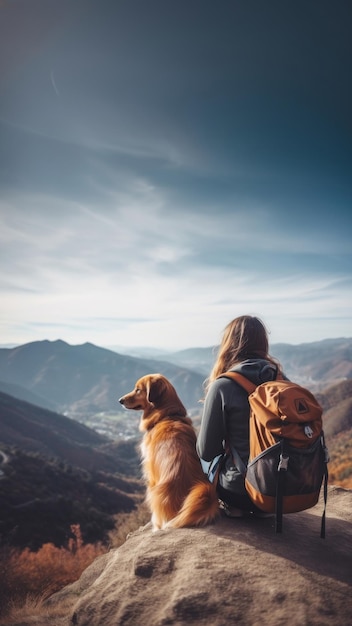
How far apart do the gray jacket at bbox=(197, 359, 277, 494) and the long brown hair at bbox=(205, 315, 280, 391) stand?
0.65 feet

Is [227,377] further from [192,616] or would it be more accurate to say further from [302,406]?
[192,616]

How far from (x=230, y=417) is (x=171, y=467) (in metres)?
1.00

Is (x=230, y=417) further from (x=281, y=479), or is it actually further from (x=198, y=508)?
(x=198, y=508)

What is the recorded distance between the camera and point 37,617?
4.54 metres

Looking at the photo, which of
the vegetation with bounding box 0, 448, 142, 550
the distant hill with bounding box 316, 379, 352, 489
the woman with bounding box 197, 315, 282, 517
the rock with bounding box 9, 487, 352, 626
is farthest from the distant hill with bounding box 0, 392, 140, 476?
the woman with bounding box 197, 315, 282, 517

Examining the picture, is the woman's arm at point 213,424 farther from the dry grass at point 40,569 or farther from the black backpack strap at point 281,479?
the dry grass at point 40,569

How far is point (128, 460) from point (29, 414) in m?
32.0

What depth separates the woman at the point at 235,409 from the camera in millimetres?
3311

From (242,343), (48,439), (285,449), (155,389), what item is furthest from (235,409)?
(48,439)

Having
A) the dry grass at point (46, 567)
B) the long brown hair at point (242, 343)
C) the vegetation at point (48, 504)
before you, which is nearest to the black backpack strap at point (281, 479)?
the long brown hair at point (242, 343)

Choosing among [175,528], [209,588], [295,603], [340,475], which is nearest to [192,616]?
[209,588]

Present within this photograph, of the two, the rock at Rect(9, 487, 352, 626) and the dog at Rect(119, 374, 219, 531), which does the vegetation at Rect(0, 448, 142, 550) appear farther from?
the rock at Rect(9, 487, 352, 626)

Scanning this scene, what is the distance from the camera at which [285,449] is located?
2.74 meters

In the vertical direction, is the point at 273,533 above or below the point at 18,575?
above
